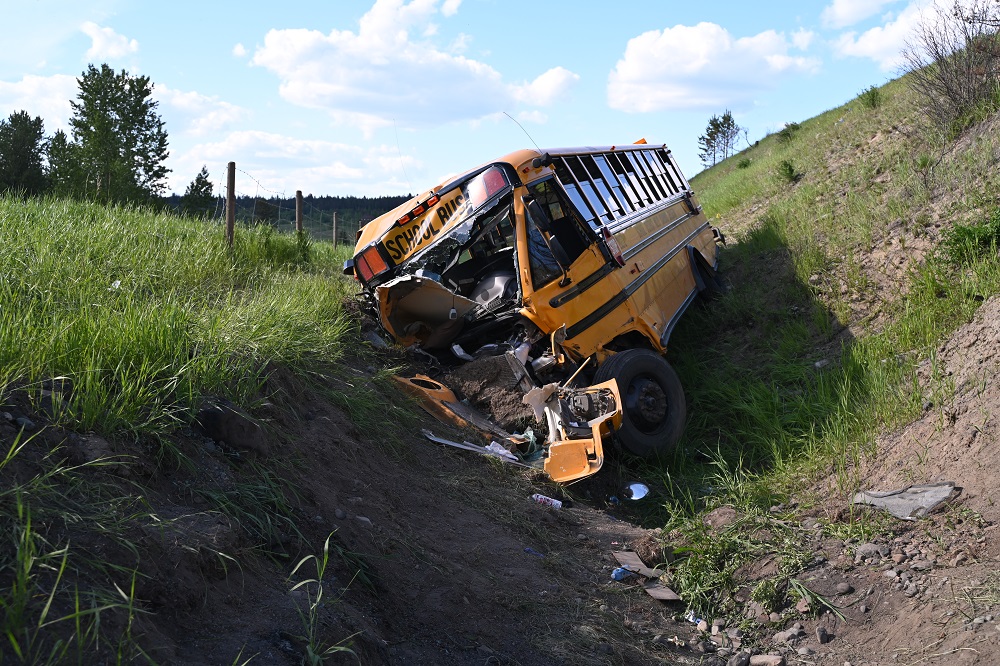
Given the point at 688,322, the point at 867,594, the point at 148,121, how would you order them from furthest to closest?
the point at 148,121 < the point at 688,322 < the point at 867,594

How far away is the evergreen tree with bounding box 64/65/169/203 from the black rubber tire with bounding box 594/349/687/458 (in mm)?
38934

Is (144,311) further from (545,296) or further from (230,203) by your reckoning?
(230,203)

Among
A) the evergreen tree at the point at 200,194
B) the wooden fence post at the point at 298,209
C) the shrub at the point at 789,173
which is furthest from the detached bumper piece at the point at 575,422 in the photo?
the evergreen tree at the point at 200,194

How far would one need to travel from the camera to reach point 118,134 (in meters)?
44.8

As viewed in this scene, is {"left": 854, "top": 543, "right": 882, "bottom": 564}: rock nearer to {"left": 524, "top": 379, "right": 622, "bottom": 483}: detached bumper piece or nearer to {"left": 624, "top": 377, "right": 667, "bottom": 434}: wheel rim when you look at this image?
{"left": 524, "top": 379, "right": 622, "bottom": 483}: detached bumper piece

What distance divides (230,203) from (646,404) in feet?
Answer: 20.1

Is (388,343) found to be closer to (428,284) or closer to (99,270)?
(428,284)

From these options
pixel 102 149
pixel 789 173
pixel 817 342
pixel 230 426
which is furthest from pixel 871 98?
pixel 102 149

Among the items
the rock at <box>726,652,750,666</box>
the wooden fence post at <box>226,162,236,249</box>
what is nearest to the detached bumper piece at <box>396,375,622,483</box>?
the rock at <box>726,652,750,666</box>

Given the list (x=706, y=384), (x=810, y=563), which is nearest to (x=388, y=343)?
(x=706, y=384)

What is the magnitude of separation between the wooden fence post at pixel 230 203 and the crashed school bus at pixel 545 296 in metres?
2.35

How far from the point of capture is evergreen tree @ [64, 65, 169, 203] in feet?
137

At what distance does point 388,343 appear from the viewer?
8406 millimetres

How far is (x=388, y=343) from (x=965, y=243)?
582 centimetres
